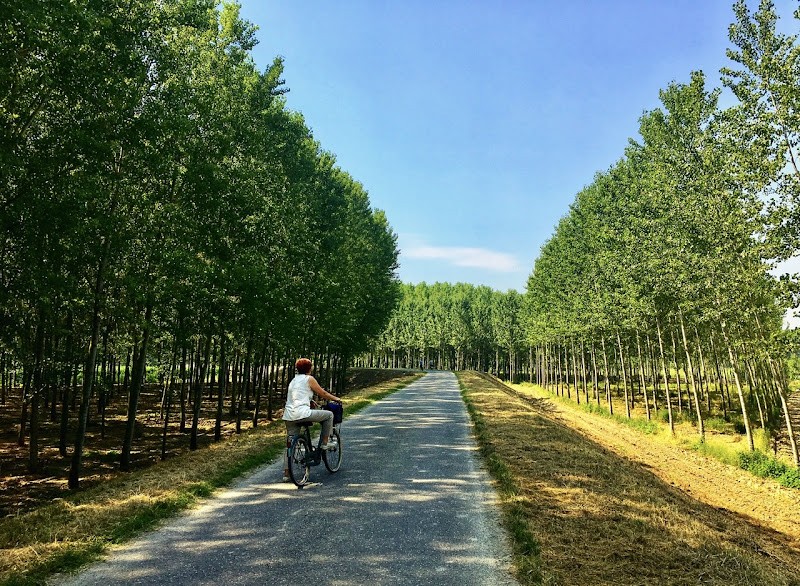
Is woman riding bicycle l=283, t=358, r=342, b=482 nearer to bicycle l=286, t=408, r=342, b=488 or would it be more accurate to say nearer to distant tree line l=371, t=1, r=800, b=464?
bicycle l=286, t=408, r=342, b=488

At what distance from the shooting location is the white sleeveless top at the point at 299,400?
857 cm

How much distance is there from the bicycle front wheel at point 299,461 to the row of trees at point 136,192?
5995mm

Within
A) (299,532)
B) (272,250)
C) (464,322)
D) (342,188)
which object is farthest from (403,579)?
(464,322)

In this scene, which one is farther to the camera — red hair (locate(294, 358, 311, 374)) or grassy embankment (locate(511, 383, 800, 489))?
grassy embankment (locate(511, 383, 800, 489))

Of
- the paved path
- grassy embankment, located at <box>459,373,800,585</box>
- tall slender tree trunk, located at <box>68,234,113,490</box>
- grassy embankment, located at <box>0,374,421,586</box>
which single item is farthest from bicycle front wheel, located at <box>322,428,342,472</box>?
tall slender tree trunk, located at <box>68,234,113,490</box>

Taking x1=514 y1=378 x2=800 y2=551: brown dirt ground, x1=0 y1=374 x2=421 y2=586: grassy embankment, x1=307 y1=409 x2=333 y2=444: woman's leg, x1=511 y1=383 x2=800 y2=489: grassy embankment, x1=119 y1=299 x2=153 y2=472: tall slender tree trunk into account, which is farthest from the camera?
x1=511 y1=383 x2=800 y2=489: grassy embankment

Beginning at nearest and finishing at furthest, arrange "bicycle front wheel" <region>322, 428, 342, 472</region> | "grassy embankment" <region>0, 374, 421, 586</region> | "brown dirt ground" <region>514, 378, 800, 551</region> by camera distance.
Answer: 1. "grassy embankment" <region>0, 374, 421, 586</region>
2. "bicycle front wheel" <region>322, 428, 342, 472</region>
3. "brown dirt ground" <region>514, 378, 800, 551</region>

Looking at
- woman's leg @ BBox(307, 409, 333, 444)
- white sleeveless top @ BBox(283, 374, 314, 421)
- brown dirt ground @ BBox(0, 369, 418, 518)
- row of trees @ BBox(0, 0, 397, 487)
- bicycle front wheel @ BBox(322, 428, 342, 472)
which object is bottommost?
brown dirt ground @ BBox(0, 369, 418, 518)

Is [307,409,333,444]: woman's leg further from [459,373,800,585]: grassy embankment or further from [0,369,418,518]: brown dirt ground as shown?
[0,369,418,518]: brown dirt ground

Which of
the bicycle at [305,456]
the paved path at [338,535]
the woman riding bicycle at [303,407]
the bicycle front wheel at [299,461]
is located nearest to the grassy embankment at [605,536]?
the paved path at [338,535]

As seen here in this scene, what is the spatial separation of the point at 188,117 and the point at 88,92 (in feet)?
11.4

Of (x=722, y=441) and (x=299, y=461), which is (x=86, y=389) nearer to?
(x=299, y=461)

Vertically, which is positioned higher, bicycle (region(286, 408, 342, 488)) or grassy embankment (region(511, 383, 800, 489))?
bicycle (region(286, 408, 342, 488))

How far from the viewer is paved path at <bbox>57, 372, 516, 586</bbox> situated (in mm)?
4926
